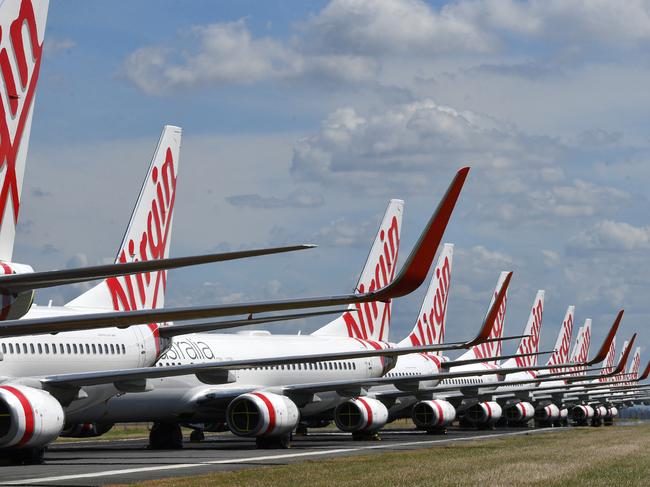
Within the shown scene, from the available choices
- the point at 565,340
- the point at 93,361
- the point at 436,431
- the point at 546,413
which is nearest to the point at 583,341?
the point at 565,340

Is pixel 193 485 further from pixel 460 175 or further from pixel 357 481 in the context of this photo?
pixel 460 175

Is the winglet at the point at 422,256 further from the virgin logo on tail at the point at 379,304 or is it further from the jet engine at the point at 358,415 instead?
the virgin logo on tail at the point at 379,304

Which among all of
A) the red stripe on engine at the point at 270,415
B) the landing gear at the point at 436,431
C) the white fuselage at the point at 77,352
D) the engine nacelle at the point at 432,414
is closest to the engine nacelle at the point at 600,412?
the landing gear at the point at 436,431

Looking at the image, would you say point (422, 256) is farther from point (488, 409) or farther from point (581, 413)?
point (581, 413)

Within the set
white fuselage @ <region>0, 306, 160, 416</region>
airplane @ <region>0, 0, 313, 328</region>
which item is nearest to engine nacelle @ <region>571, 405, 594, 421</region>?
white fuselage @ <region>0, 306, 160, 416</region>

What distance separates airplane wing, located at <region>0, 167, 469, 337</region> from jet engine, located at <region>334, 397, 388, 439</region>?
75.2ft

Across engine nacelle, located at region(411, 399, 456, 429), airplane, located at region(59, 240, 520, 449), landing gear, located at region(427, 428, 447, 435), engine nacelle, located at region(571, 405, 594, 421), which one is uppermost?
airplane, located at region(59, 240, 520, 449)

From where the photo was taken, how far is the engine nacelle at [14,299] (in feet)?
39.8

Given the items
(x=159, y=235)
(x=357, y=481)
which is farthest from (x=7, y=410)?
(x=159, y=235)

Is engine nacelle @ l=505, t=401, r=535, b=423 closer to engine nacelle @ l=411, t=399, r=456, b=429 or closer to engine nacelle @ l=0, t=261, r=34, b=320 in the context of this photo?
engine nacelle @ l=411, t=399, r=456, b=429

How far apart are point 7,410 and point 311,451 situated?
1253cm

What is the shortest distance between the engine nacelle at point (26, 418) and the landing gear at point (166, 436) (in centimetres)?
1381

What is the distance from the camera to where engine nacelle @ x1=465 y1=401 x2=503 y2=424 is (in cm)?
5381

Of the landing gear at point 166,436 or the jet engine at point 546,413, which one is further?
the jet engine at point 546,413
